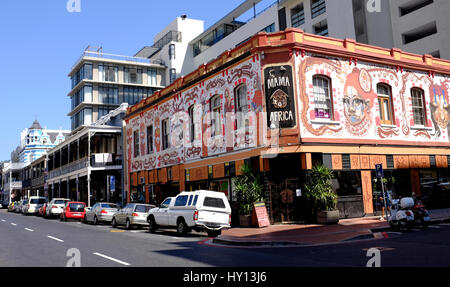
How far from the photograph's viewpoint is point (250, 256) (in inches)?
423

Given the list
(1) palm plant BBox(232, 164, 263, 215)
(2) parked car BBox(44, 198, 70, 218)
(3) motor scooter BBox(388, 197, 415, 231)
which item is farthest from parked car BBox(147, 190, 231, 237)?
(2) parked car BBox(44, 198, 70, 218)

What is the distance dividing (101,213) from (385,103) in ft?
60.9

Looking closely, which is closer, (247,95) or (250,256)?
(250,256)

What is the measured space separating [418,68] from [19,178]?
3640 inches

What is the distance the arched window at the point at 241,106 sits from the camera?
69.3ft

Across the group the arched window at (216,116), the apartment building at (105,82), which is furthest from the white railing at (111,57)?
the arched window at (216,116)

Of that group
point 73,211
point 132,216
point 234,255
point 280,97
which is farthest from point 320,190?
point 73,211

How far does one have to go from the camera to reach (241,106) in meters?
21.6

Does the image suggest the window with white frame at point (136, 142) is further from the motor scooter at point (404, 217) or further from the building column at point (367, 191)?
the motor scooter at point (404, 217)

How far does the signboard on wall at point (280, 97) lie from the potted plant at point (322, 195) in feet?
8.47

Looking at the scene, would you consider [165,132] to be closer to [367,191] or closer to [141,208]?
[141,208]
